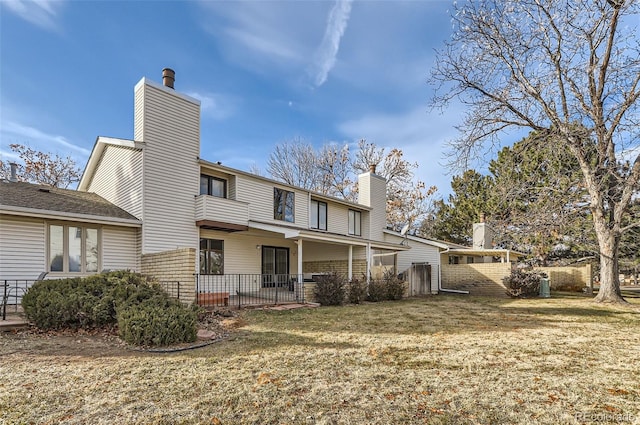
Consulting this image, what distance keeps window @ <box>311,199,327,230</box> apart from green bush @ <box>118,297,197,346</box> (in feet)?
38.5

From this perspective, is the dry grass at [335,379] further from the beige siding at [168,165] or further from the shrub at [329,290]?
the beige siding at [168,165]

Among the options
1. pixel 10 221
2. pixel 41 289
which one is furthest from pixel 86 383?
pixel 10 221

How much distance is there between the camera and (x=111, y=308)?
759 centimetres

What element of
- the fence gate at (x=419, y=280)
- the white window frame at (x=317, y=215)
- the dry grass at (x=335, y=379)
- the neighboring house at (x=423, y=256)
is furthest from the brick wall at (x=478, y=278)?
the dry grass at (x=335, y=379)

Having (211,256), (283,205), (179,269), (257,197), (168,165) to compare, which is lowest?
(179,269)

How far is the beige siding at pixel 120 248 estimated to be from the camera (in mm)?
11875

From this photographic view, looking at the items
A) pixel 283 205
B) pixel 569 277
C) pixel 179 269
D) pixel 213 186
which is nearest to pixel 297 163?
pixel 283 205

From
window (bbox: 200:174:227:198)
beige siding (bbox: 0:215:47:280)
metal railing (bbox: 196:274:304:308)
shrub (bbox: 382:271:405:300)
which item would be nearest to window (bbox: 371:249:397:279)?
shrub (bbox: 382:271:405:300)

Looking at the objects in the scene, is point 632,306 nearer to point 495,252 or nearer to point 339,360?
point 495,252

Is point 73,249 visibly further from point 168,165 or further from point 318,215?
point 318,215

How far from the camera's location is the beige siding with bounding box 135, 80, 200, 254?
12477 mm

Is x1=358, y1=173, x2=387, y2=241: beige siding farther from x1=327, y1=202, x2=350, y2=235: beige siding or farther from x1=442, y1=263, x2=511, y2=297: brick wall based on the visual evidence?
x1=442, y1=263, x2=511, y2=297: brick wall

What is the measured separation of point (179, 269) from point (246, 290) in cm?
531

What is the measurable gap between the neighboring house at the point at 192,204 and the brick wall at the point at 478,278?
5113 mm
